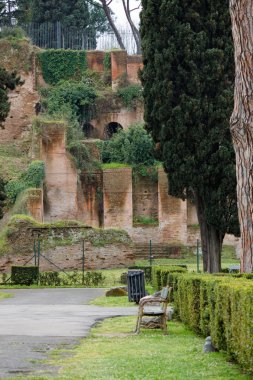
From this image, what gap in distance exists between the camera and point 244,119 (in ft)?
61.0

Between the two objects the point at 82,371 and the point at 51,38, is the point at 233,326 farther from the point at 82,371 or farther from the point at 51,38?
the point at 51,38

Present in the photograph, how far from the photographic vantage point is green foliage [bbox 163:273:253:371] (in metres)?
10.1

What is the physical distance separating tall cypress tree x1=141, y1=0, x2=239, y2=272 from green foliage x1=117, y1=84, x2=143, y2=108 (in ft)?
94.0

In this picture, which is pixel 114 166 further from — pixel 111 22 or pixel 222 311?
pixel 222 311

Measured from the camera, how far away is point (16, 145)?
5562cm

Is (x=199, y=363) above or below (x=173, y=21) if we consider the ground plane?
below

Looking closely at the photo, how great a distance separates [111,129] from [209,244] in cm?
3174

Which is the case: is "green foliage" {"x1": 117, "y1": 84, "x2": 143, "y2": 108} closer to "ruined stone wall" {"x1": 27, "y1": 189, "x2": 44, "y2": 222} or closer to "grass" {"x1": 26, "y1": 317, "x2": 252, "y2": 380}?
"ruined stone wall" {"x1": 27, "y1": 189, "x2": 44, "y2": 222}

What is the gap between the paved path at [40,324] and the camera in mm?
11828

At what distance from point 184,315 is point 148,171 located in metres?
36.3

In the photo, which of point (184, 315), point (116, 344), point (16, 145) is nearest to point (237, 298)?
point (116, 344)

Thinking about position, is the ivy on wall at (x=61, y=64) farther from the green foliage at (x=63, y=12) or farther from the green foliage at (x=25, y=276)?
the green foliage at (x=25, y=276)

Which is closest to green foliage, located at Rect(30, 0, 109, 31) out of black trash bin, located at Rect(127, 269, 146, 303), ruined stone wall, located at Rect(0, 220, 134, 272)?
ruined stone wall, located at Rect(0, 220, 134, 272)

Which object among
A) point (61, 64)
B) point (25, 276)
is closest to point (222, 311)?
point (25, 276)
